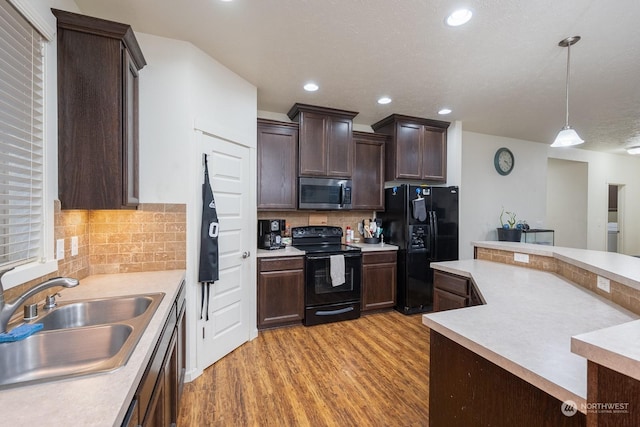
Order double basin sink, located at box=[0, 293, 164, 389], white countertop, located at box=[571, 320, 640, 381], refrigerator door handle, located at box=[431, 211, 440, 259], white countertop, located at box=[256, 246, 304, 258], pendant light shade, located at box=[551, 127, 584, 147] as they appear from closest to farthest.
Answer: white countertop, located at box=[571, 320, 640, 381] → double basin sink, located at box=[0, 293, 164, 389] → pendant light shade, located at box=[551, 127, 584, 147] → white countertop, located at box=[256, 246, 304, 258] → refrigerator door handle, located at box=[431, 211, 440, 259]

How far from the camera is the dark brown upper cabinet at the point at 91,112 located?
167cm

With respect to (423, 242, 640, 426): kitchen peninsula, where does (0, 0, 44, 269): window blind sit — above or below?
above

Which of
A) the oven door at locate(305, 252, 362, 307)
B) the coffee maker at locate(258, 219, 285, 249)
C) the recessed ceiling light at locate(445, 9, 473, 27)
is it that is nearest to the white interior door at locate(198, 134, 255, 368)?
the coffee maker at locate(258, 219, 285, 249)

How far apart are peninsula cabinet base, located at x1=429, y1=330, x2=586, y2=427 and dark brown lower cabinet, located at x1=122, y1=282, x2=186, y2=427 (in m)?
1.18

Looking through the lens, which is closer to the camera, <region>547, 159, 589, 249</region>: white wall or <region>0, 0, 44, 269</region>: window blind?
<region>0, 0, 44, 269</region>: window blind

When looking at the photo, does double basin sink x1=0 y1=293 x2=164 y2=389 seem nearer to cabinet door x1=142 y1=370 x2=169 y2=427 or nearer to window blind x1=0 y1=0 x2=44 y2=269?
cabinet door x1=142 y1=370 x2=169 y2=427

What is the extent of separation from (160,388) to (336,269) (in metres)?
2.28

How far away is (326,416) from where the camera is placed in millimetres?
1864

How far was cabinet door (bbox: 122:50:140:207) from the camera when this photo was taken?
5.83 feet

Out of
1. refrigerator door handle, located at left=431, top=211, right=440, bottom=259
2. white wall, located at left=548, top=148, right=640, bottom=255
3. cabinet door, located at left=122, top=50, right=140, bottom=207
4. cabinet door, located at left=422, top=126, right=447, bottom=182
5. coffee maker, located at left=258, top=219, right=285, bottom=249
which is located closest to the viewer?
cabinet door, located at left=122, top=50, right=140, bottom=207

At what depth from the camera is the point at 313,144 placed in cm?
354

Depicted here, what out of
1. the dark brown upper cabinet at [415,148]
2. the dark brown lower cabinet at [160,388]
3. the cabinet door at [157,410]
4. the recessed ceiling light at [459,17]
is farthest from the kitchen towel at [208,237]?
the dark brown upper cabinet at [415,148]

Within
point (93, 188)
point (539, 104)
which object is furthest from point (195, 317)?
point (539, 104)

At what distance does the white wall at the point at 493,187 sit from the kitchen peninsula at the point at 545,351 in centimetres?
286
